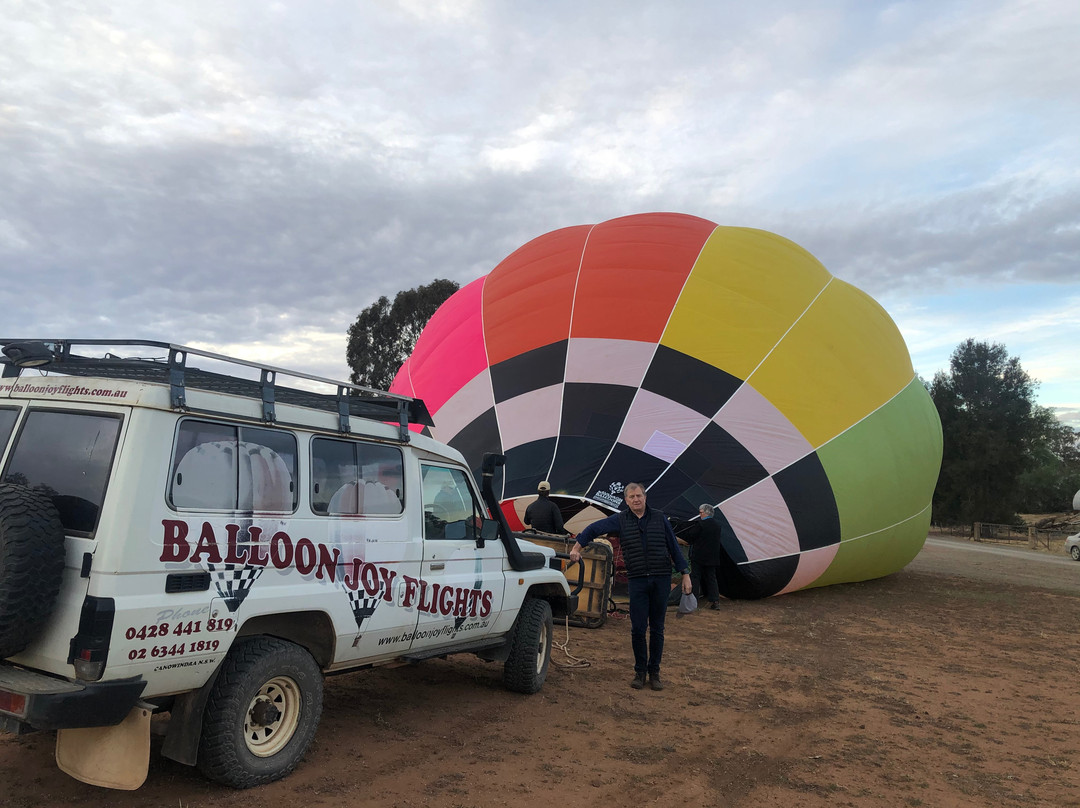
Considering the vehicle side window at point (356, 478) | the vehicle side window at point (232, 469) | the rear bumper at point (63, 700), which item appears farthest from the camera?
the vehicle side window at point (356, 478)

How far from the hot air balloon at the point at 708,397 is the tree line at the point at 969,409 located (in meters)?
31.1

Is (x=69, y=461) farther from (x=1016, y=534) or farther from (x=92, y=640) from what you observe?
(x=1016, y=534)

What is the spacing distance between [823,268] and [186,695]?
12.4 m

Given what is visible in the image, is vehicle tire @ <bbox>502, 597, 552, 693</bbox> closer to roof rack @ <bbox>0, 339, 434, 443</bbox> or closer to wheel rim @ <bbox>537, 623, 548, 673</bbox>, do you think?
wheel rim @ <bbox>537, 623, 548, 673</bbox>

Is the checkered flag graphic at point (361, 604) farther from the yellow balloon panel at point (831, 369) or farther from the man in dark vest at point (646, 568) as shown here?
the yellow balloon panel at point (831, 369)

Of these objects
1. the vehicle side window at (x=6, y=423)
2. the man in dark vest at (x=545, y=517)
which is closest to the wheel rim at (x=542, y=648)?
the man in dark vest at (x=545, y=517)

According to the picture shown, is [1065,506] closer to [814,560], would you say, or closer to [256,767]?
[814,560]

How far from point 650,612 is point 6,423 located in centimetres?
511

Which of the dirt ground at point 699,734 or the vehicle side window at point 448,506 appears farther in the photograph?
the vehicle side window at point 448,506

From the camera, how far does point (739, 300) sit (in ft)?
39.9

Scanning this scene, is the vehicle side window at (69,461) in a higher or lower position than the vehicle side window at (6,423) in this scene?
lower

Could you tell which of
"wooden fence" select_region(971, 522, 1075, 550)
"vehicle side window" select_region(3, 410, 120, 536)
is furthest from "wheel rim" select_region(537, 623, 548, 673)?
"wooden fence" select_region(971, 522, 1075, 550)

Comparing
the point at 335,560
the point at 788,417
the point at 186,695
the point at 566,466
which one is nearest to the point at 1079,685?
the point at 788,417

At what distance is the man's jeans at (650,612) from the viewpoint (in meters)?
7.06
